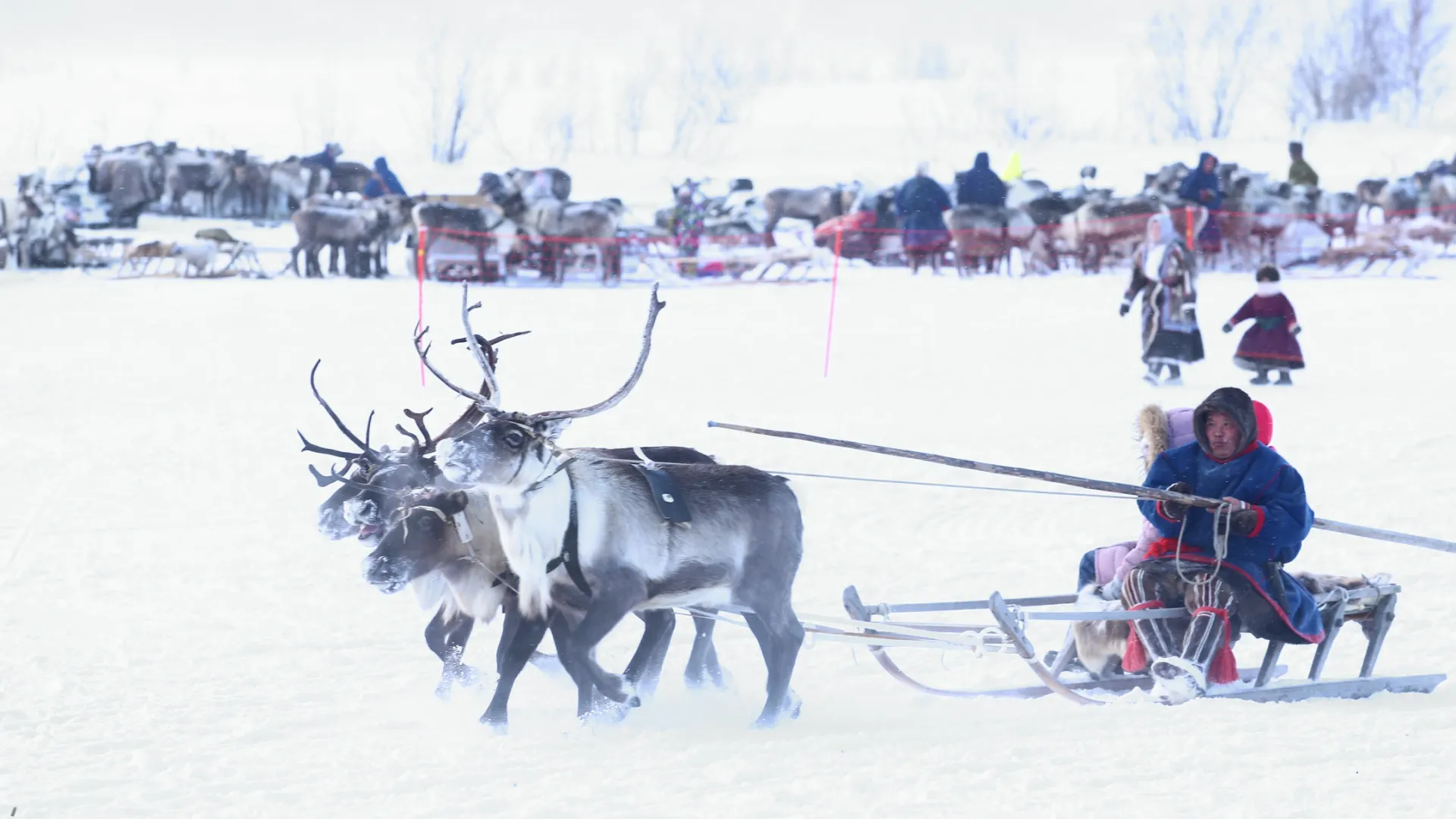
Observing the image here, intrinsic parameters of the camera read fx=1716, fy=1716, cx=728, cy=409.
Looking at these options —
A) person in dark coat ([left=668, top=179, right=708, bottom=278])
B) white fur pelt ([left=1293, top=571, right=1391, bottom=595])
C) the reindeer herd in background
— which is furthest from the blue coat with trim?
person in dark coat ([left=668, top=179, right=708, bottom=278])

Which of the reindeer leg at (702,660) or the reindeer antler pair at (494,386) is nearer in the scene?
the reindeer antler pair at (494,386)

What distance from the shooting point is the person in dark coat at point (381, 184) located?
78.6 ft

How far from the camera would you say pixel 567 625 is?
4938 mm

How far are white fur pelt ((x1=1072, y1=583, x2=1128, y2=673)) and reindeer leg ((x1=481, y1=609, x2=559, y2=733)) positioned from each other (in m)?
1.59

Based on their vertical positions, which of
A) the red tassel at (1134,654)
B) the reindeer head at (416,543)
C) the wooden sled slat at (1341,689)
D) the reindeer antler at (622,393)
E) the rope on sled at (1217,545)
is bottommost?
the wooden sled slat at (1341,689)

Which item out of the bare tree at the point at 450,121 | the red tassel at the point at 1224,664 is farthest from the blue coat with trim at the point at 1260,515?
the bare tree at the point at 450,121

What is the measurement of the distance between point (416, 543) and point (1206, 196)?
56.2 feet

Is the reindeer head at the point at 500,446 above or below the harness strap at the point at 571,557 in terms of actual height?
above

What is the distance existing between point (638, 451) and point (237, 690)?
1487 millimetres

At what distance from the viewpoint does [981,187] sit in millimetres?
22266

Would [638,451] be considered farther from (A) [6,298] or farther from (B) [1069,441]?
(A) [6,298]

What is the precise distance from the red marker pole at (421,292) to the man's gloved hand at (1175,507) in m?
2.85

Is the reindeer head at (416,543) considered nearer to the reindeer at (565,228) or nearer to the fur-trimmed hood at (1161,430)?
the fur-trimmed hood at (1161,430)

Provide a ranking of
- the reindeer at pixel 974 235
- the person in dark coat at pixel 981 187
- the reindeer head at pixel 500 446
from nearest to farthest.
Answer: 1. the reindeer head at pixel 500 446
2. the reindeer at pixel 974 235
3. the person in dark coat at pixel 981 187
